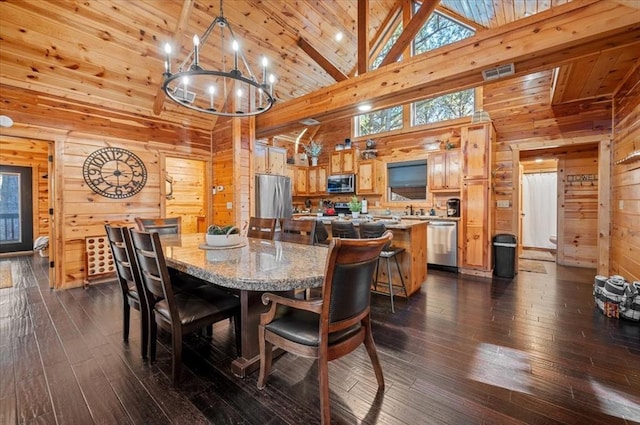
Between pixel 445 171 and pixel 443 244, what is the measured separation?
1.33 meters

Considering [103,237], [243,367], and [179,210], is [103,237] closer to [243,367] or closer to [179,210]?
[179,210]

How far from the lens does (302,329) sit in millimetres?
1475

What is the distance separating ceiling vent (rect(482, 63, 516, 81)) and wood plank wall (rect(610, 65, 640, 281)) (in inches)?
64.6

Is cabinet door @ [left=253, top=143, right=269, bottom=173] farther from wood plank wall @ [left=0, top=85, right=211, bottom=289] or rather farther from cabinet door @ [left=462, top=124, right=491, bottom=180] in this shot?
cabinet door @ [left=462, top=124, right=491, bottom=180]

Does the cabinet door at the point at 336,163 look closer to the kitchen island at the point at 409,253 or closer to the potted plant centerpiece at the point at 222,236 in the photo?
the kitchen island at the point at 409,253

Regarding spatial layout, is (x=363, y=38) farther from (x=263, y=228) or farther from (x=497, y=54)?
(x=263, y=228)

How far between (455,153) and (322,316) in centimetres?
459

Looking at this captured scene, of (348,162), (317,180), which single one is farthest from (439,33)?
(317,180)

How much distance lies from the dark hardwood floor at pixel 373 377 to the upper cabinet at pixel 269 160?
10.6 feet

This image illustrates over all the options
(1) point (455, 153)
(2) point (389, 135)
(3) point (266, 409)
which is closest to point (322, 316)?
(3) point (266, 409)

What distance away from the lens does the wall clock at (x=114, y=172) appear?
409cm

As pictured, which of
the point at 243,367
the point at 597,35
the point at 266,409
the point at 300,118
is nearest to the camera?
the point at 266,409

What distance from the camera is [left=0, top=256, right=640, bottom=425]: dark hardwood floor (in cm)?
153

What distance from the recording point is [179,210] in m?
6.64
